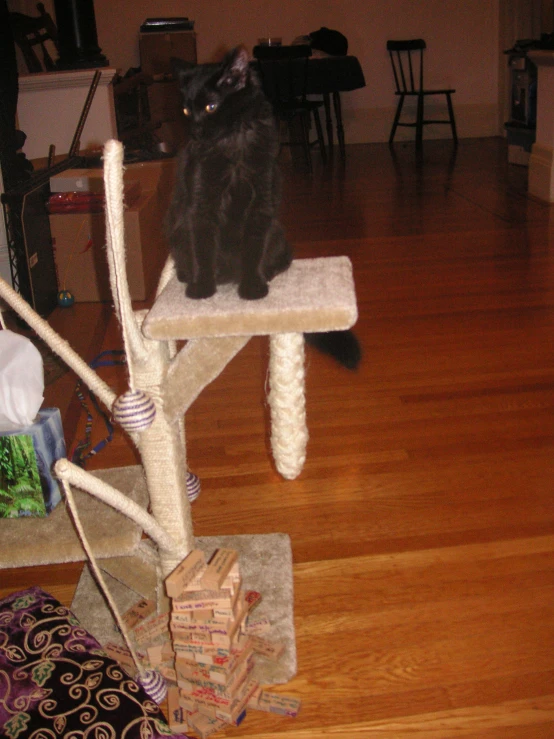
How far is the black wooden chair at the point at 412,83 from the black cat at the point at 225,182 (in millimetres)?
5675

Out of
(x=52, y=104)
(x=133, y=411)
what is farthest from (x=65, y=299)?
(x=133, y=411)

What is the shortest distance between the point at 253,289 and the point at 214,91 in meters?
0.24

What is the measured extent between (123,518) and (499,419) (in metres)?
1.17

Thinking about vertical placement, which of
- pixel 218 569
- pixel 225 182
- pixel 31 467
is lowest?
pixel 218 569

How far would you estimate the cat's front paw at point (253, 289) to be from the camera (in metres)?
0.91

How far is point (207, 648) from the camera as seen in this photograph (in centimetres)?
103

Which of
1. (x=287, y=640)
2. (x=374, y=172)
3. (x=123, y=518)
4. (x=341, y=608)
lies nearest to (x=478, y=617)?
(x=341, y=608)

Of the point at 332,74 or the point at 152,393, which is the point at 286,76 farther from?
the point at 152,393

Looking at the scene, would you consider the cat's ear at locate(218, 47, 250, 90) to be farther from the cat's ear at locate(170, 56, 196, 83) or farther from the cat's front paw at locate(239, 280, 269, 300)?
the cat's front paw at locate(239, 280, 269, 300)

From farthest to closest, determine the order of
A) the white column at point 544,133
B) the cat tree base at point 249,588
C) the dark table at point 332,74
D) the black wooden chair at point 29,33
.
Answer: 1. the dark table at point 332,74
2. the white column at point 544,133
3. the black wooden chair at point 29,33
4. the cat tree base at point 249,588

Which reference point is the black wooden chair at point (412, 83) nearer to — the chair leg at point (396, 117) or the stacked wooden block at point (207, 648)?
the chair leg at point (396, 117)

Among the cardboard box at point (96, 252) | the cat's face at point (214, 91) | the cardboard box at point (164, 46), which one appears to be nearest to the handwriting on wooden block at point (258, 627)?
the cat's face at point (214, 91)

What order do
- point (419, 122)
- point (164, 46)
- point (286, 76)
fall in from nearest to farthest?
1. point (286, 76)
2. point (164, 46)
3. point (419, 122)

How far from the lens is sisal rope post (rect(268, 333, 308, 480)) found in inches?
37.1
